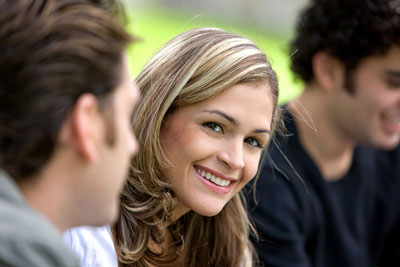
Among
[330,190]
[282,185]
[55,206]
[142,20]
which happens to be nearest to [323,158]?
[330,190]

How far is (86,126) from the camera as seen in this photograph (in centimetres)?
121

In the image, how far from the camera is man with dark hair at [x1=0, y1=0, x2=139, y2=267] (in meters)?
1.19

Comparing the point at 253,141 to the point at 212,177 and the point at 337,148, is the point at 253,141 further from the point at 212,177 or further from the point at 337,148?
the point at 337,148

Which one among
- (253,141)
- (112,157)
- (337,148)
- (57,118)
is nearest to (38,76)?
(57,118)

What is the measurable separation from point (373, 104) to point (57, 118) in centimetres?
224

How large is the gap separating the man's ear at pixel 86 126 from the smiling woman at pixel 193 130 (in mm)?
722

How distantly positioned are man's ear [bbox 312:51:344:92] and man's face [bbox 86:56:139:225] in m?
2.05

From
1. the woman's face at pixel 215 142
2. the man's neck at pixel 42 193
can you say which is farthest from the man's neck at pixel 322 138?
the man's neck at pixel 42 193

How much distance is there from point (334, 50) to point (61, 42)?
2.23 meters

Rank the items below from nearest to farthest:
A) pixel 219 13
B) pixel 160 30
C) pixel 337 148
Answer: pixel 337 148 → pixel 160 30 → pixel 219 13

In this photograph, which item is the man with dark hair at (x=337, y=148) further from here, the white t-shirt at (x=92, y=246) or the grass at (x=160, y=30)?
the grass at (x=160, y=30)

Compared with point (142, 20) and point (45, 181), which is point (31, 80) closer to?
point (45, 181)

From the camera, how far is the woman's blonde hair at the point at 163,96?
1.95 meters

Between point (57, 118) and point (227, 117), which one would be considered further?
point (227, 117)
